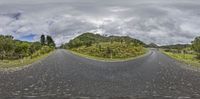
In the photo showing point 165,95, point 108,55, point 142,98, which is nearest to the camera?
point 142,98

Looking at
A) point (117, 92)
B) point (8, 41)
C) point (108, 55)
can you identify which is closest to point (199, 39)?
point (108, 55)

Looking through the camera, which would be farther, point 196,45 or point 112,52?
point 196,45

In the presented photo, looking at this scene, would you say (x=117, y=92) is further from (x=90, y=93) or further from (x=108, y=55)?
(x=108, y=55)

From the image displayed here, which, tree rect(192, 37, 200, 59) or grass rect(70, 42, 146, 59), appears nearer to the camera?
grass rect(70, 42, 146, 59)

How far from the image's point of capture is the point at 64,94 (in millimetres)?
20484

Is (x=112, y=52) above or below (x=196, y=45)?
below

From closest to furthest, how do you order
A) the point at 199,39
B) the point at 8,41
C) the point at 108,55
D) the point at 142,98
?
the point at 142,98, the point at 108,55, the point at 199,39, the point at 8,41

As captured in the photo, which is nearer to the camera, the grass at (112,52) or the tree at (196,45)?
the grass at (112,52)

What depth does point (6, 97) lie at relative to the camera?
19094 mm

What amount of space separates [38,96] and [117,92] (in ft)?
15.5

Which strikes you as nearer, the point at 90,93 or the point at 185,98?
the point at 185,98

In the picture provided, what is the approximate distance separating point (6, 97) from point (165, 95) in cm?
836

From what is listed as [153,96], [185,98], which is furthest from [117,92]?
[185,98]

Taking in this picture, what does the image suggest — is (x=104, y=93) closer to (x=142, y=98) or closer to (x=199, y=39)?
(x=142, y=98)
